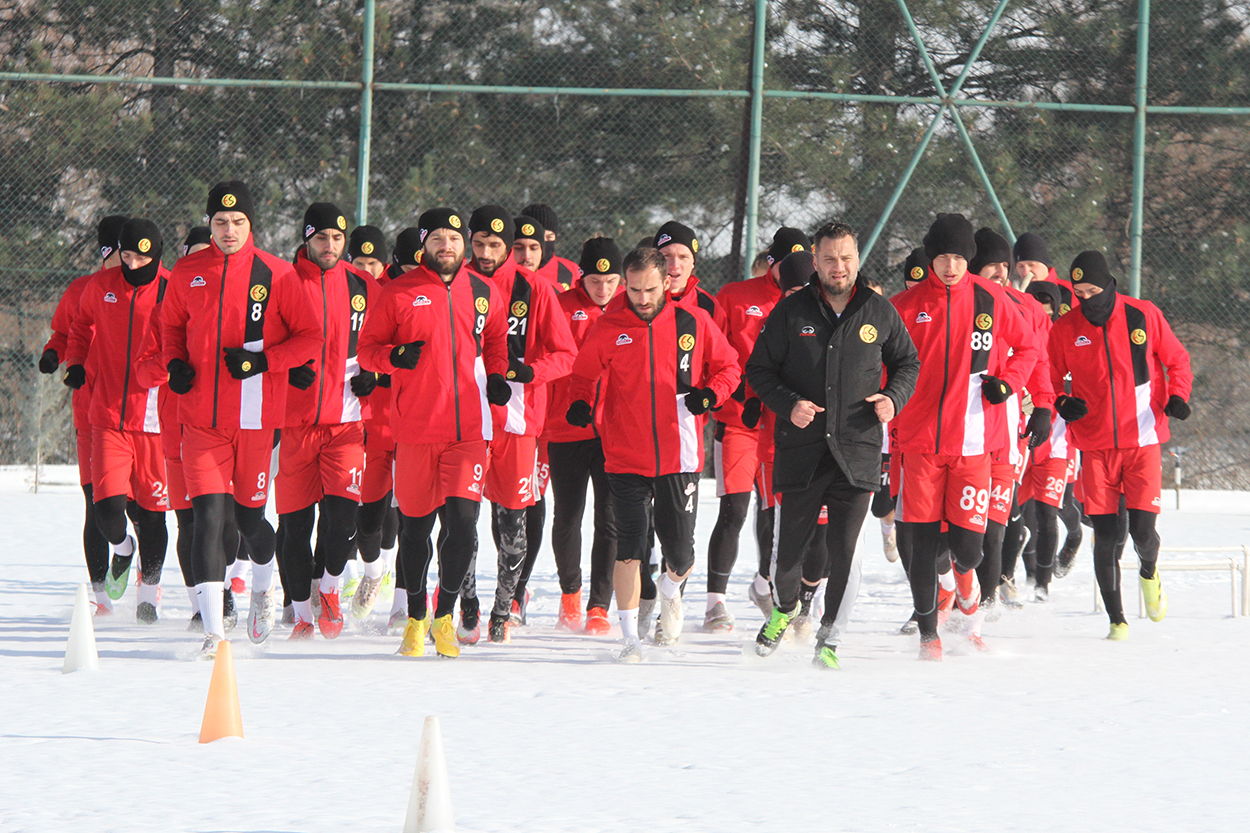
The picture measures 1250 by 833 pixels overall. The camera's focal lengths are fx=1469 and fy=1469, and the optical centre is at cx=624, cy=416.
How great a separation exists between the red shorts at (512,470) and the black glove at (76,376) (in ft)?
7.66

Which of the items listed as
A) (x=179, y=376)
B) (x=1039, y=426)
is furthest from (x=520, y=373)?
(x=1039, y=426)

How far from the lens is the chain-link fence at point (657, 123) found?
13344mm

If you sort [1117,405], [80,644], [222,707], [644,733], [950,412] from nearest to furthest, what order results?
[222,707] < [644,733] < [80,644] < [950,412] < [1117,405]

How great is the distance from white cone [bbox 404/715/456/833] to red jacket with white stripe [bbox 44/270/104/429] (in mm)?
4841

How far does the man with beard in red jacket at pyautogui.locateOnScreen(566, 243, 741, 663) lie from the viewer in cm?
673

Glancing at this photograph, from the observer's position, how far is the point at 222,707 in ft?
15.5

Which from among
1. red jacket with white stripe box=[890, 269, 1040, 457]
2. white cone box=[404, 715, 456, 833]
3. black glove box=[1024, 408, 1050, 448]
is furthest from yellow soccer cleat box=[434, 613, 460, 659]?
A: black glove box=[1024, 408, 1050, 448]

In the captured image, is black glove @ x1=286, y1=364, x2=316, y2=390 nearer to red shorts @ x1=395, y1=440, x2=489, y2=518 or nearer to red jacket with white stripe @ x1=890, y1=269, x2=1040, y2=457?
red shorts @ x1=395, y1=440, x2=489, y2=518

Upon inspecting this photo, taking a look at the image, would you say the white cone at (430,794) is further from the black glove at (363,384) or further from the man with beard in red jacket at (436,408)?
the black glove at (363,384)

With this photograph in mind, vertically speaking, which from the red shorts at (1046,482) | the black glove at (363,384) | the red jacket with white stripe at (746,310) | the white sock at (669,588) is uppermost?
the red jacket with white stripe at (746,310)

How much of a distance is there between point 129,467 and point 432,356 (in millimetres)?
2141

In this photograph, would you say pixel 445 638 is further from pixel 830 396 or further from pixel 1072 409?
pixel 1072 409

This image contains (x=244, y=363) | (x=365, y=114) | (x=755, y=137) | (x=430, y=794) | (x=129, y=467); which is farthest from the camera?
(x=755, y=137)

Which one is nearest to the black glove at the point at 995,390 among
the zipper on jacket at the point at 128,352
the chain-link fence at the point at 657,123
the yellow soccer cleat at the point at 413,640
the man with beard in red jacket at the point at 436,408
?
the man with beard in red jacket at the point at 436,408
